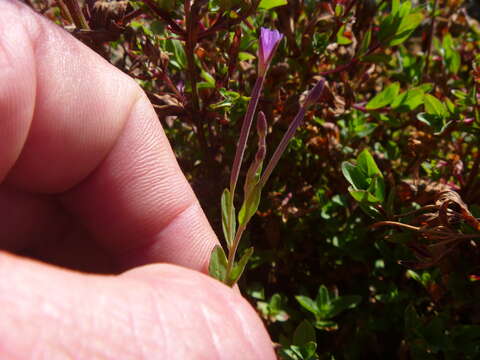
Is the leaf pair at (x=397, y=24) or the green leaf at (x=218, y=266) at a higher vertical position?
the leaf pair at (x=397, y=24)

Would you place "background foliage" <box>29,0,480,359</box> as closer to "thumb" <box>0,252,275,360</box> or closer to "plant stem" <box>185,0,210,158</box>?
"plant stem" <box>185,0,210,158</box>

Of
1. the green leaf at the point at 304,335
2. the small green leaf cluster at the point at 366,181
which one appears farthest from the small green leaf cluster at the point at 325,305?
the small green leaf cluster at the point at 366,181

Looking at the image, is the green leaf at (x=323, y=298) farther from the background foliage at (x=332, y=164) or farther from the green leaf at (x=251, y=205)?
the green leaf at (x=251, y=205)

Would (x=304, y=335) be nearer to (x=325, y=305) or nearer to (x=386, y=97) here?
(x=325, y=305)

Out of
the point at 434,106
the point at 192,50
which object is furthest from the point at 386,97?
the point at 192,50

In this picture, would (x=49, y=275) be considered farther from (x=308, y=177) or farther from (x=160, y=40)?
(x=308, y=177)

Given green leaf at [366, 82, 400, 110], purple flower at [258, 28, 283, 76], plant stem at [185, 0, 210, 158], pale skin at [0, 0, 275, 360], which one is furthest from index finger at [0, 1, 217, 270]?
green leaf at [366, 82, 400, 110]
